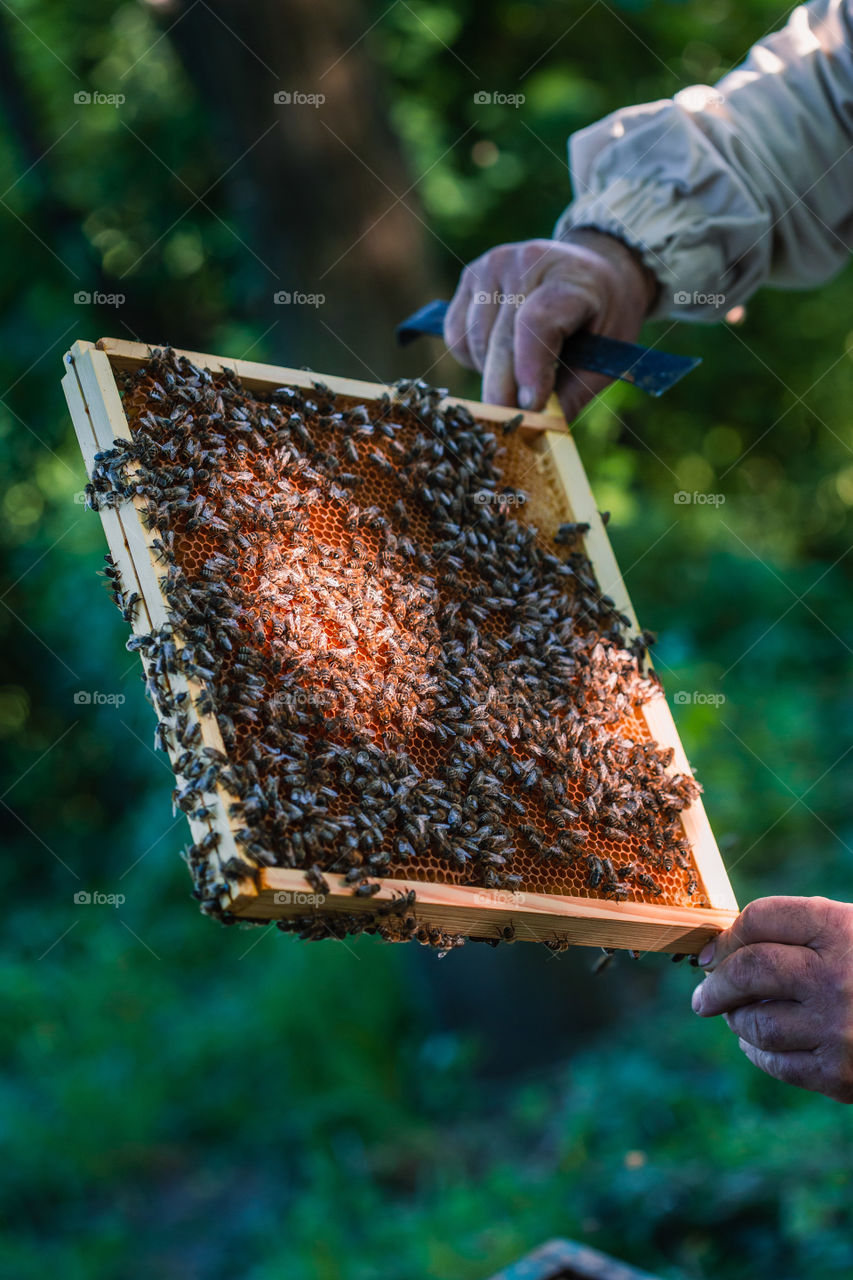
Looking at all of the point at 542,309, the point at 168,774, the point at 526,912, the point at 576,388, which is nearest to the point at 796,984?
the point at 526,912

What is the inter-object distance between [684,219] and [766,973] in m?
2.89

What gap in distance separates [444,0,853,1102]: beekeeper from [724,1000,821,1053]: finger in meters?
2.13

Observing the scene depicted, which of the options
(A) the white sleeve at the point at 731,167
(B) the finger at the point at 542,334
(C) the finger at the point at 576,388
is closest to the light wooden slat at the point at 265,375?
(B) the finger at the point at 542,334

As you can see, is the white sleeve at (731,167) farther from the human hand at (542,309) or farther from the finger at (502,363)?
the finger at (502,363)

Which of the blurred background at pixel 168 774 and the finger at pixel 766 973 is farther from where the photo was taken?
the blurred background at pixel 168 774

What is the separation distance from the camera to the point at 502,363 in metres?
3.65

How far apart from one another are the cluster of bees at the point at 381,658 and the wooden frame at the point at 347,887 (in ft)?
0.11

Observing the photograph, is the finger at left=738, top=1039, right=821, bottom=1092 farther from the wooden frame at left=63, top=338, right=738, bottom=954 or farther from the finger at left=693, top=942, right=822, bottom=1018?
the wooden frame at left=63, top=338, right=738, bottom=954

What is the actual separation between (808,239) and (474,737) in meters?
3.09

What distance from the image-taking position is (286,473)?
9.14 ft

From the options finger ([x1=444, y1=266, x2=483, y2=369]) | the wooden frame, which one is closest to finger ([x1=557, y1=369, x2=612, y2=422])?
finger ([x1=444, y1=266, x2=483, y2=369])

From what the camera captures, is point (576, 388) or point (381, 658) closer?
point (381, 658)

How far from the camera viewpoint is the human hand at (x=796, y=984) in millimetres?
2682

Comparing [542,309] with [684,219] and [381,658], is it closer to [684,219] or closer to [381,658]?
[684,219]
